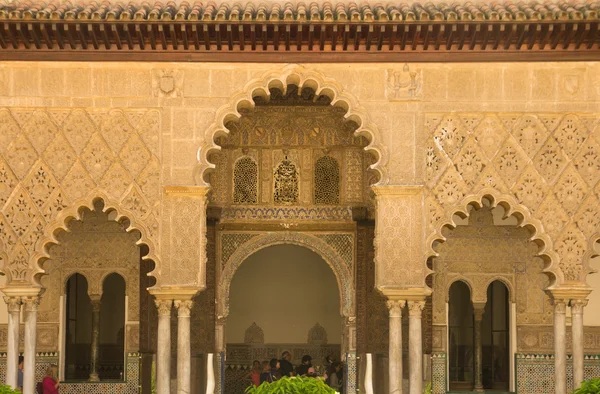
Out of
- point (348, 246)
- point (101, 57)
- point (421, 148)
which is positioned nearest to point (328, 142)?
point (348, 246)

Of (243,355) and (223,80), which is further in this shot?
(243,355)

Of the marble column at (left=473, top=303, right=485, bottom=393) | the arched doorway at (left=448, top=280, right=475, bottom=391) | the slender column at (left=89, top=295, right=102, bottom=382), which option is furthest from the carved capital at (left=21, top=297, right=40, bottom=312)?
the arched doorway at (left=448, top=280, right=475, bottom=391)

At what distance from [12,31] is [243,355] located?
22.7 feet

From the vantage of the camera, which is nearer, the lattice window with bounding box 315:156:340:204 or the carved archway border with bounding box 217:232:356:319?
the carved archway border with bounding box 217:232:356:319

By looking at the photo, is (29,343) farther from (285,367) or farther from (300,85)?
(285,367)

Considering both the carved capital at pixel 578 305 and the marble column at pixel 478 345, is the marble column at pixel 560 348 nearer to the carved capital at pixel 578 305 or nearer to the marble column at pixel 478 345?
the carved capital at pixel 578 305

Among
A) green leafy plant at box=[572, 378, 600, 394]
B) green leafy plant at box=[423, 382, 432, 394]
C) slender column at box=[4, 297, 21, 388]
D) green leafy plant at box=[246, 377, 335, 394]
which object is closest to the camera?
green leafy plant at box=[246, 377, 335, 394]

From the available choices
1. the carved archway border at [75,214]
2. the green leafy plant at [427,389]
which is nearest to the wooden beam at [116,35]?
the carved archway border at [75,214]

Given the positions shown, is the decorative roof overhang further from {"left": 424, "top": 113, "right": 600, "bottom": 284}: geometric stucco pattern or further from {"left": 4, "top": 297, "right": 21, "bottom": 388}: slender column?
{"left": 4, "top": 297, "right": 21, "bottom": 388}: slender column

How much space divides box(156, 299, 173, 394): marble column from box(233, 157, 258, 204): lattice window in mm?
2894

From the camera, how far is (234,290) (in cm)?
1798

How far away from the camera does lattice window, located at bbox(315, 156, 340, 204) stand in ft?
50.8

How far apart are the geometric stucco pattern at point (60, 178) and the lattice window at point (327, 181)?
319cm

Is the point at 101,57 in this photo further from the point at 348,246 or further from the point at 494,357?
the point at 494,357
